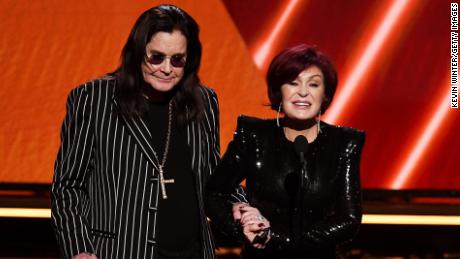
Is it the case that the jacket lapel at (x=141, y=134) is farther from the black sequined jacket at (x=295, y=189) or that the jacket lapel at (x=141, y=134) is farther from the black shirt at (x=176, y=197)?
the black sequined jacket at (x=295, y=189)

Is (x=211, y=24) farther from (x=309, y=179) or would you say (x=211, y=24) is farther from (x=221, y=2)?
(x=309, y=179)

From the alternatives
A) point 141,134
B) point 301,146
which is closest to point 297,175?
point 301,146

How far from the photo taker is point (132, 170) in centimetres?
183

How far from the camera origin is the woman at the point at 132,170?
1.81 metres

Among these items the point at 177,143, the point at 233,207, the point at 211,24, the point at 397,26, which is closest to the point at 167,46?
the point at 177,143

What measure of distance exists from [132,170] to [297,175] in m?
0.40

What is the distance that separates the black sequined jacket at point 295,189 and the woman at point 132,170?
0.09 meters

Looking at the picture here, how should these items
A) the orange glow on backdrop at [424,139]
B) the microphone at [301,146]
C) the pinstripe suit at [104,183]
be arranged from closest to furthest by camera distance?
the microphone at [301,146] → the pinstripe suit at [104,183] → the orange glow on backdrop at [424,139]

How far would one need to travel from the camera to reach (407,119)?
3381 millimetres

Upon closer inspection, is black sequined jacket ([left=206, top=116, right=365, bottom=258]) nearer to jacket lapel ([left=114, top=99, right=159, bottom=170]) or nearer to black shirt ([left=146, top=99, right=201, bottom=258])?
black shirt ([left=146, top=99, right=201, bottom=258])

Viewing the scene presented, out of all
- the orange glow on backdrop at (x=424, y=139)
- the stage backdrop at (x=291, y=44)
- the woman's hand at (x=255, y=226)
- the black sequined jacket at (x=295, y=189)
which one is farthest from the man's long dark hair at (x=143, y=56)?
the orange glow on backdrop at (x=424, y=139)

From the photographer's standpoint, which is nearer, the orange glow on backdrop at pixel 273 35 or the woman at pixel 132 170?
the woman at pixel 132 170

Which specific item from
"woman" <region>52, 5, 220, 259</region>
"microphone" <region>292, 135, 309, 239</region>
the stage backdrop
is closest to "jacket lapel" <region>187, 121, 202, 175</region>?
"woman" <region>52, 5, 220, 259</region>

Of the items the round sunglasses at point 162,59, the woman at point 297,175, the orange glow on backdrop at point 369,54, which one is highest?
the orange glow on backdrop at point 369,54
